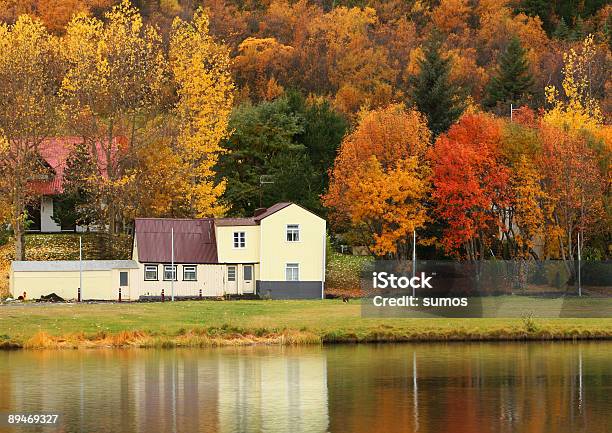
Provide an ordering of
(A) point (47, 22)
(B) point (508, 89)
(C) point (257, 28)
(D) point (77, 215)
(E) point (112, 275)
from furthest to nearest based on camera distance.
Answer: (C) point (257, 28)
(A) point (47, 22)
(B) point (508, 89)
(D) point (77, 215)
(E) point (112, 275)

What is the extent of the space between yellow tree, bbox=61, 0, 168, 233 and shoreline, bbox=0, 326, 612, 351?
28.4 m

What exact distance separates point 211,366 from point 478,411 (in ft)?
48.9

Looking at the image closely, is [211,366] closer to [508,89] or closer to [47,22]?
[508,89]

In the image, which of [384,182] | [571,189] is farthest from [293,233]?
[571,189]

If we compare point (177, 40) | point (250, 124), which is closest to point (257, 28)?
point (250, 124)

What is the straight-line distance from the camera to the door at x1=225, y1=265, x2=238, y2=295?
8988cm

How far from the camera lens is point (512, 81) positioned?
478 ft

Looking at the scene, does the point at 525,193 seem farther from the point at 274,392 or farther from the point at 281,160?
the point at 274,392

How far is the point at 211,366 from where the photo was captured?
5738 cm

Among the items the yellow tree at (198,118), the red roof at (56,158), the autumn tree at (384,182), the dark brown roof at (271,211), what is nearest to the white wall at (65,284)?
the dark brown roof at (271,211)

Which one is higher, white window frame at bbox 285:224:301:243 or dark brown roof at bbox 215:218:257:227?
dark brown roof at bbox 215:218:257:227

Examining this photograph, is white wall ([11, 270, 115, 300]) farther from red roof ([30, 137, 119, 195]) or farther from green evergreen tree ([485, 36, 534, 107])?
green evergreen tree ([485, 36, 534, 107])

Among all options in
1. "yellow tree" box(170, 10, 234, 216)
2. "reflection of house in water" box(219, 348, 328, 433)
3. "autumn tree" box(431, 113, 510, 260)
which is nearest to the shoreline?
"reflection of house in water" box(219, 348, 328, 433)

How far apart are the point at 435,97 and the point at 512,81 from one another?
44535 mm
